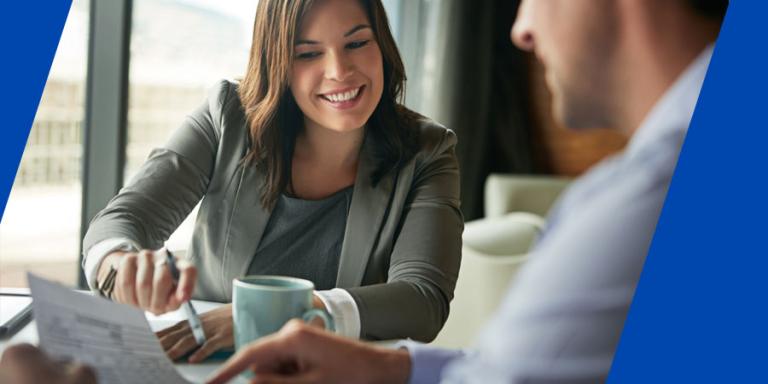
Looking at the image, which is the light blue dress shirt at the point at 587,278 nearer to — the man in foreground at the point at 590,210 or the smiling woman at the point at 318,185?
the man in foreground at the point at 590,210

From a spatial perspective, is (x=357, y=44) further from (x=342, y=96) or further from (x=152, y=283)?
(x=152, y=283)

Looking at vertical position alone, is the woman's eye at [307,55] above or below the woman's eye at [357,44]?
below

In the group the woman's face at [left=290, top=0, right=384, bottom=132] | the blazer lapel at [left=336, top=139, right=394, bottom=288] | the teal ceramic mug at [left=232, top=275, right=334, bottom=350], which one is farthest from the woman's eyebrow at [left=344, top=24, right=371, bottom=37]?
the teal ceramic mug at [left=232, top=275, right=334, bottom=350]

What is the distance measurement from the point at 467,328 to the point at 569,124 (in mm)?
230

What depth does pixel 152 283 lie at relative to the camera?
0.51m

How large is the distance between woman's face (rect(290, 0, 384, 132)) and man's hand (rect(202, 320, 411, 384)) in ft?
0.68

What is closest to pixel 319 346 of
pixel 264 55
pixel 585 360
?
pixel 585 360

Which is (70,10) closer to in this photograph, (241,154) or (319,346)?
(241,154)

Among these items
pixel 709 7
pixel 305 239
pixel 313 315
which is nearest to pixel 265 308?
pixel 313 315

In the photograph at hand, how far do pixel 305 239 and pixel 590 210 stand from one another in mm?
331

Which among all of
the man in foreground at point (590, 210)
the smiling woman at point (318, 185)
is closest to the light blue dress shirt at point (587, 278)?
the man in foreground at point (590, 210)

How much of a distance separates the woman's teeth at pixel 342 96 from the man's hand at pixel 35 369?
0.26 m

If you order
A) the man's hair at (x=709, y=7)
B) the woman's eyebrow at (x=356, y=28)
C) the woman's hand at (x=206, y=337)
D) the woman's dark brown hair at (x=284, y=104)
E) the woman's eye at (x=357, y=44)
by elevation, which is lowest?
the woman's hand at (x=206, y=337)

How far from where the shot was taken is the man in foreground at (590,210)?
0.34 meters
